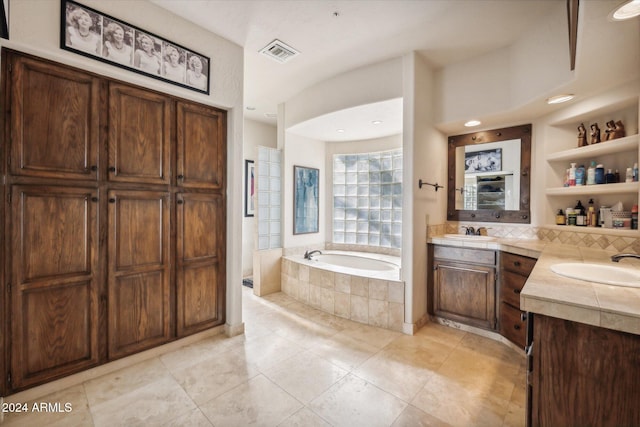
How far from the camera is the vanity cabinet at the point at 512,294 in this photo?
223cm

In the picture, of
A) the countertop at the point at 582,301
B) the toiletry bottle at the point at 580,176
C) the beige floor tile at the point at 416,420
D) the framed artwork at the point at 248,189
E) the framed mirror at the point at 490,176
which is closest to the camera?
the countertop at the point at 582,301

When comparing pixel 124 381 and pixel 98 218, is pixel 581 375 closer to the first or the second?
pixel 124 381

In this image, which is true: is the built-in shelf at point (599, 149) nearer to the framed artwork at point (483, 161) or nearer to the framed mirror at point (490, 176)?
the framed mirror at point (490, 176)

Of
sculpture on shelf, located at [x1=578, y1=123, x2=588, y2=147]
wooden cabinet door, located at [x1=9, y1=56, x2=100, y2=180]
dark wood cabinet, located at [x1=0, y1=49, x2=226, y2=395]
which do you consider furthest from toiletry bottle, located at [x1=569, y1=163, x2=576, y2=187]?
wooden cabinet door, located at [x1=9, y1=56, x2=100, y2=180]

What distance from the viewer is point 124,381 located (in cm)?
186

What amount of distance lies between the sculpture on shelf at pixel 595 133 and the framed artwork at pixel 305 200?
3109 mm

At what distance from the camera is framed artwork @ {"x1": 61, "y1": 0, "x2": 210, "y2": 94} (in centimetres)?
171

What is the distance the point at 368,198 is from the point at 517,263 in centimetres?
230

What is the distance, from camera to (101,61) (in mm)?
1820

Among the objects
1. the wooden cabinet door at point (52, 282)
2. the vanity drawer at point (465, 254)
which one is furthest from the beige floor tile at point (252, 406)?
the vanity drawer at point (465, 254)

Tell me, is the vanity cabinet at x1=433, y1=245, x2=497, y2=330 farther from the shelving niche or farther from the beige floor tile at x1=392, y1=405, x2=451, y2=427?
the beige floor tile at x1=392, y1=405, x2=451, y2=427

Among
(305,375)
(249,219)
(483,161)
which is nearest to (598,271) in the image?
(483,161)

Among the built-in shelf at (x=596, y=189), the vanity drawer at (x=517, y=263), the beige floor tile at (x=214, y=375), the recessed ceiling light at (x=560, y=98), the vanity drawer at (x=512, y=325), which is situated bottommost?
the beige floor tile at (x=214, y=375)

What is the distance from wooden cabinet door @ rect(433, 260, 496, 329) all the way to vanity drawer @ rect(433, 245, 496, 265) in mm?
52
